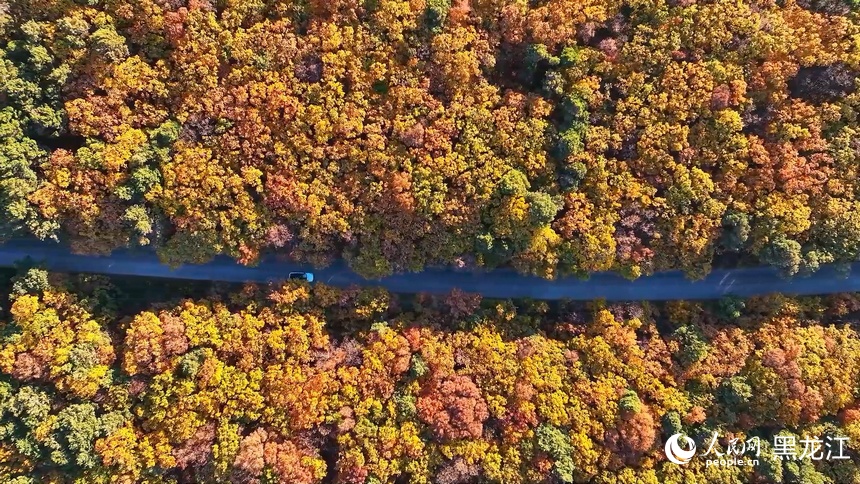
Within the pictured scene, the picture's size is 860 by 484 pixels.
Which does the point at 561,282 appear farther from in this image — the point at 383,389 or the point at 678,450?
the point at 383,389

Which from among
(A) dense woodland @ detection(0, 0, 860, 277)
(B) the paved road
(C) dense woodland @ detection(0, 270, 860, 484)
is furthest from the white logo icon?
(A) dense woodland @ detection(0, 0, 860, 277)

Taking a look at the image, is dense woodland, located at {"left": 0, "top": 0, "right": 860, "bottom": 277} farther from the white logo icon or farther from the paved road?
the white logo icon

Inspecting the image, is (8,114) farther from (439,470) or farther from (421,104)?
(439,470)

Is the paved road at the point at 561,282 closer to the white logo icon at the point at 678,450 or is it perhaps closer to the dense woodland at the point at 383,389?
the dense woodland at the point at 383,389

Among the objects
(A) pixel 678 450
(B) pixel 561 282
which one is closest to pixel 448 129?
(B) pixel 561 282

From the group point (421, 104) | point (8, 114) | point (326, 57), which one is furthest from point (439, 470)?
point (8, 114)

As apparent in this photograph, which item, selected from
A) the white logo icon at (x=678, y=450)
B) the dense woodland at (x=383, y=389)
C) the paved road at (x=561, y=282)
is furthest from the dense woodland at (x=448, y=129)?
the white logo icon at (x=678, y=450)
